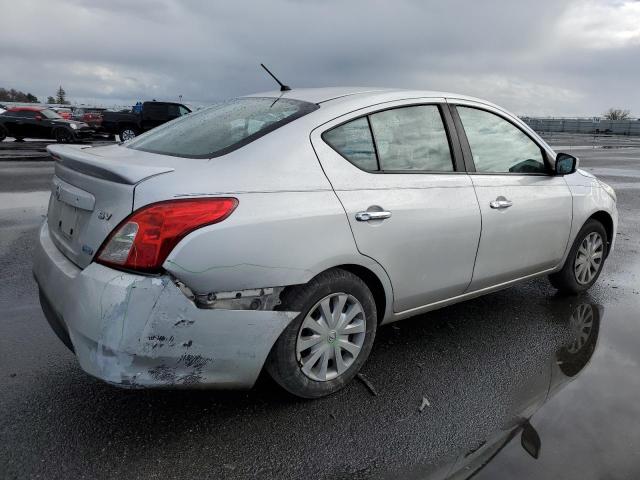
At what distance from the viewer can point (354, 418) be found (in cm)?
265

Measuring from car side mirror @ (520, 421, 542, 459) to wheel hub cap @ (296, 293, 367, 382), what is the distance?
0.90m

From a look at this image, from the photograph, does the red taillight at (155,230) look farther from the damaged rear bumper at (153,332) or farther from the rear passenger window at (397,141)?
the rear passenger window at (397,141)

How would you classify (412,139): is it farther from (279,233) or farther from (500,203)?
(279,233)

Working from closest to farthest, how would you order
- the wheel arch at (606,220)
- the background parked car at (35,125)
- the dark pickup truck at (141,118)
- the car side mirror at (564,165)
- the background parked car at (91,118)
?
the car side mirror at (564,165)
the wheel arch at (606,220)
the background parked car at (35,125)
the dark pickup truck at (141,118)
the background parked car at (91,118)

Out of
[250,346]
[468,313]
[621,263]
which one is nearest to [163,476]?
[250,346]

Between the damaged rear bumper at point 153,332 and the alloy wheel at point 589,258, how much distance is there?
296 centimetres

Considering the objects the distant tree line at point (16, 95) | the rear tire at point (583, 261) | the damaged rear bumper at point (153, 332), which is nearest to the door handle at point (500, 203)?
the rear tire at point (583, 261)

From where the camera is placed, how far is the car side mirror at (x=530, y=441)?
241 centimetres

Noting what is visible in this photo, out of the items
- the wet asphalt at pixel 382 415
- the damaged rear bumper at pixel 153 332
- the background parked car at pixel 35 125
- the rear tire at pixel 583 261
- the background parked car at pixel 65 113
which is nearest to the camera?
the damaged rear bumper at pixel 153 332

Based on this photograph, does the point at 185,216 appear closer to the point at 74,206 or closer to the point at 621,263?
the point at 74,206

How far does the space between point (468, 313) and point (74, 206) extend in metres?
2.91

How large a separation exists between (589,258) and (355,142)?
270 centimetres

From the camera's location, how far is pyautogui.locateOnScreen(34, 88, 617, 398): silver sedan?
2223 millimetres

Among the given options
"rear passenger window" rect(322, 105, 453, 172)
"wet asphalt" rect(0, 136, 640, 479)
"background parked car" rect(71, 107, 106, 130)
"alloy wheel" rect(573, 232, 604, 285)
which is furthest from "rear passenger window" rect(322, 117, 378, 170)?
"background parked car" rect(71, 107, 106, 130)
